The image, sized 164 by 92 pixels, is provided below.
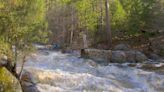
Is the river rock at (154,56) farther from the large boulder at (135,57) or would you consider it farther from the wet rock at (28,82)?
the wet rock at (28,82)

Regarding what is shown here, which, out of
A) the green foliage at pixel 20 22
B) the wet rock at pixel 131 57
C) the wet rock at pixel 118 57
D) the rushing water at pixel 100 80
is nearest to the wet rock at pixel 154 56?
the wet rock at pixel 131 57

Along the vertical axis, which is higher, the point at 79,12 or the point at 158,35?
the point at 79,12

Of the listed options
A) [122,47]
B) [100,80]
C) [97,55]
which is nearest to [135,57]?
[97,55]

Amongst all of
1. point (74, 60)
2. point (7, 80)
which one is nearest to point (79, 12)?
point (74, 60)

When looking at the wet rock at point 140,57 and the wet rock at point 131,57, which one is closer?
the wet rock at point 131,57

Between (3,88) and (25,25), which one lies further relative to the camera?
(25,25)

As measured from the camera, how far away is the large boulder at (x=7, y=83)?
47.2 feet

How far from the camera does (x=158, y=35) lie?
4147 centimetres

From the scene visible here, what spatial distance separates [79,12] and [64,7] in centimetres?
1004

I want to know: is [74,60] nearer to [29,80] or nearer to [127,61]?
[127,61]

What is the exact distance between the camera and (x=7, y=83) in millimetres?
14570

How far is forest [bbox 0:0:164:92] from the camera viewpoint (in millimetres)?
16688

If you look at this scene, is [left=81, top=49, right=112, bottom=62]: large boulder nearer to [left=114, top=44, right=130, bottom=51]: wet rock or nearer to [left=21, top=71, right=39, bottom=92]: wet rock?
[left=114, top=44, right=130, bottom=51]: wet rock

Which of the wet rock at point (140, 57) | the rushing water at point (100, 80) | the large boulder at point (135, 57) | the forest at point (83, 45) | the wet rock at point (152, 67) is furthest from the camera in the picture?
the wet rock at point (140, 57)
